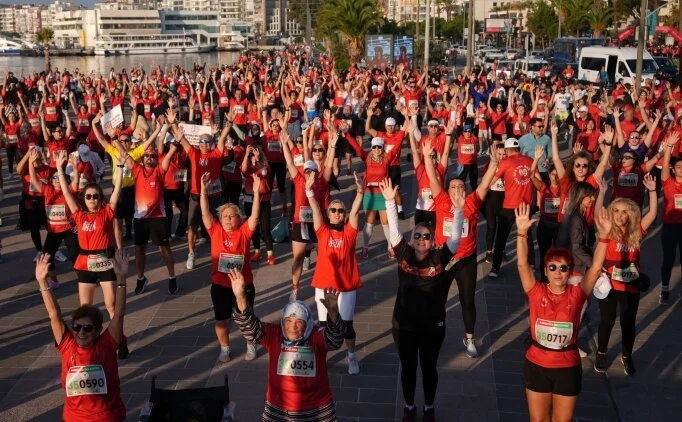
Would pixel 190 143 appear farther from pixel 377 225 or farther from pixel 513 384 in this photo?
pixel 513 384

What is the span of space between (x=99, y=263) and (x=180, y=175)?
3.63 meters

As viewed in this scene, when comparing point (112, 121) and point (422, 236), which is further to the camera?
point (112, 121)

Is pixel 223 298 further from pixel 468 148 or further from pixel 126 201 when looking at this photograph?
pixel 468 148

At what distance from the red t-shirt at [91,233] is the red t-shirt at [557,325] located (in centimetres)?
428

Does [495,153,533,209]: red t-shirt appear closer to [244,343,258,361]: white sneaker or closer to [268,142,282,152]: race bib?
[244,343,258,361]: white sneaker

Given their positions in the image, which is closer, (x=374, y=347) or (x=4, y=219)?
(x=374, y=347)

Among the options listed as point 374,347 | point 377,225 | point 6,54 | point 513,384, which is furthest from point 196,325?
point 6,54

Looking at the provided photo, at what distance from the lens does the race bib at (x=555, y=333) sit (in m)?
5.05

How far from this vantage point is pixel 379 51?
3550 centimetres

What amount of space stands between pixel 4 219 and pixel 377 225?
252 inches

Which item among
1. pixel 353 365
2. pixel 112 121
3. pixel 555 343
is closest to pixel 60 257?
pixel 112 121

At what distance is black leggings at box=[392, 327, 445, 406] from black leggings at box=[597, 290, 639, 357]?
1792 millimetres

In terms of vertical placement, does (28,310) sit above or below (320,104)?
below

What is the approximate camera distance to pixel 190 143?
1101cm
